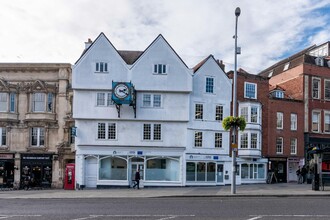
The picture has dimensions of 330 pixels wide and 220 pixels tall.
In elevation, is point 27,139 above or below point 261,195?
above

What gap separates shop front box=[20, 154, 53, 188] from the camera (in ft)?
119

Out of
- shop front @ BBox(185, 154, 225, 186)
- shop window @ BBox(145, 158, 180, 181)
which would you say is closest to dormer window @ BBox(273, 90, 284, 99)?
shop front @ BBox(185, 154, 225, 186)

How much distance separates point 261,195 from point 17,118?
2521 centimetres

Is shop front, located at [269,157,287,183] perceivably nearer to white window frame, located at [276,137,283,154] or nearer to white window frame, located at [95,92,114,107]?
white window frame, located at [276,137,283,154]

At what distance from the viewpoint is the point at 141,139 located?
3350 centimetres

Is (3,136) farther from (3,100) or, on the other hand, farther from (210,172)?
(210,172)

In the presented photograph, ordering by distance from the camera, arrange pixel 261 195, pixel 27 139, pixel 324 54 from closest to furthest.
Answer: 1. pixel 261 195
2. pixel 27 139
3. pixel 324 54

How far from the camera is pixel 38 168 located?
3653 cm

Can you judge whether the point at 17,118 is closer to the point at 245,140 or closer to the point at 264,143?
the point at 245,140

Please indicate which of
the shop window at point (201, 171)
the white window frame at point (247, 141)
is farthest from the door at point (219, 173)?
the white window frame at point (247, 141)

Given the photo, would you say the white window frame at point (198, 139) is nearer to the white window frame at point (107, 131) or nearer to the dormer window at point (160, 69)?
the dormer window at point (160, 69)

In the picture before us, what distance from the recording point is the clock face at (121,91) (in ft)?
105

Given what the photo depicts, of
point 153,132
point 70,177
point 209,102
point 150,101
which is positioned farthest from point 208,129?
point 70,177

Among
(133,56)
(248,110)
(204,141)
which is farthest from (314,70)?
(133,56)
